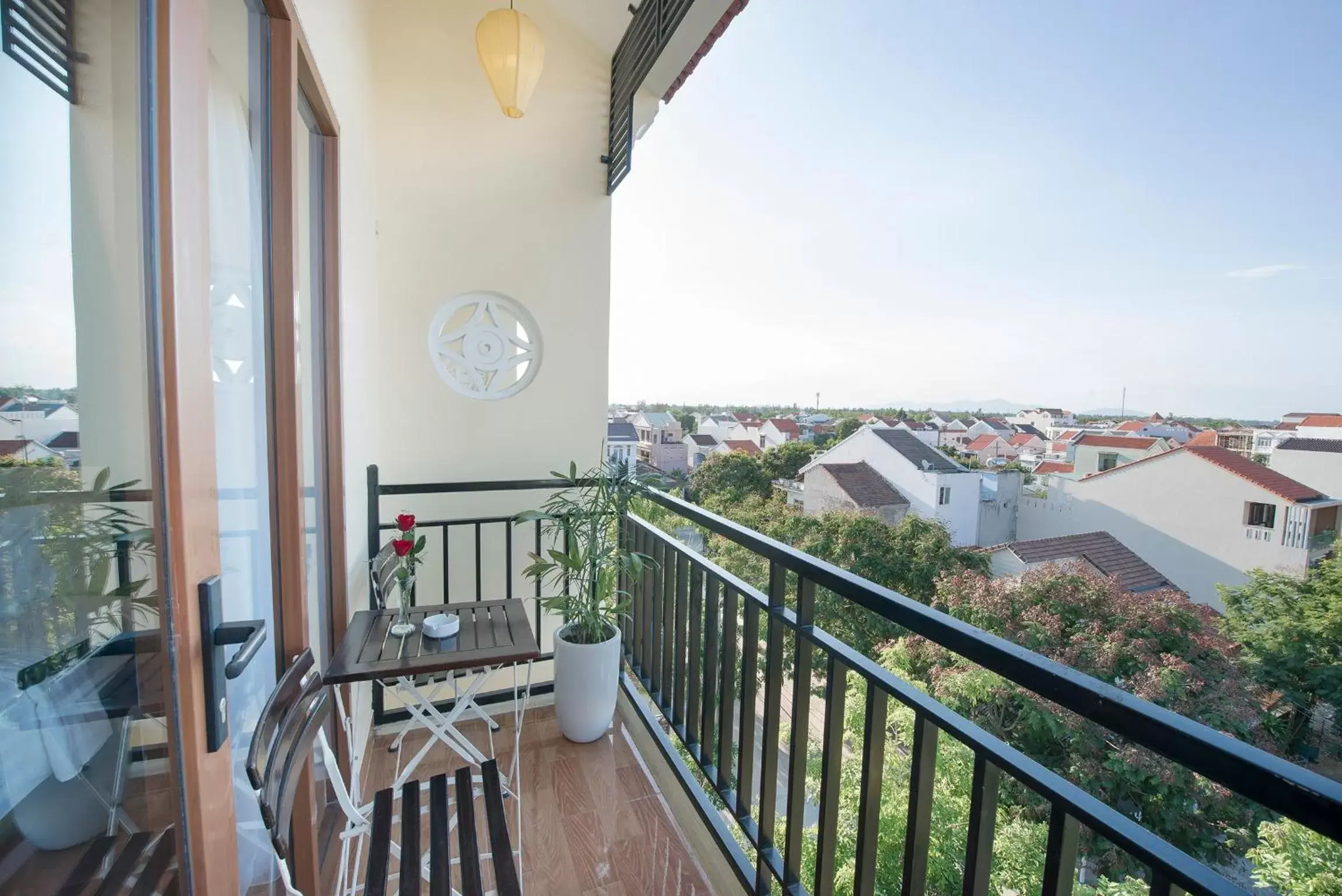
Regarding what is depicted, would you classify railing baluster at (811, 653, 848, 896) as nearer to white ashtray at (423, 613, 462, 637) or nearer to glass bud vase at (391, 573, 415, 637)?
white ashtray at (423, 613, 462, 637)

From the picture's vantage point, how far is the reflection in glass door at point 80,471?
54 cm

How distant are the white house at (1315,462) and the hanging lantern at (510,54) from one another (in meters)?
3.25

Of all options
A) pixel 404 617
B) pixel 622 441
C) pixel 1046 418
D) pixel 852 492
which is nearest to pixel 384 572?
pixel 404 617

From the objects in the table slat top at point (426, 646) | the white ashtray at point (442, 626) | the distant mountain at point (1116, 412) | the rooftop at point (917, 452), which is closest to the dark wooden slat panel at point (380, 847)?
the table slat top at point (426, 646)

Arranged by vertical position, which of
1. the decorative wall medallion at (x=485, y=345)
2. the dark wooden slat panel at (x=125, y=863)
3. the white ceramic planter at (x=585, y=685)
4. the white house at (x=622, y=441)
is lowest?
the white ceramic planter at (x=585, y=685)

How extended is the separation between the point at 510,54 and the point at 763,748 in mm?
2565

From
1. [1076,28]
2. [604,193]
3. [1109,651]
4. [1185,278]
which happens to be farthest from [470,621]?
[1076,28]

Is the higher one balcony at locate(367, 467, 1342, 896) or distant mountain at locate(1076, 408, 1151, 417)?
distant mountain at locate(1076, 408, 1151, 417)

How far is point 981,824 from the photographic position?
3.02 feet

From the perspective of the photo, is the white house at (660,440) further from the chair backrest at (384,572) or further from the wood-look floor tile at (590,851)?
the wood-look floor tile at (590,851)

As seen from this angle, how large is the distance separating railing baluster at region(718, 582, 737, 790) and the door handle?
48.5 inches

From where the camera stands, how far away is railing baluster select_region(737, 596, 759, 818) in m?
1.66

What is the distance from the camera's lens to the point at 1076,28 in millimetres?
3990

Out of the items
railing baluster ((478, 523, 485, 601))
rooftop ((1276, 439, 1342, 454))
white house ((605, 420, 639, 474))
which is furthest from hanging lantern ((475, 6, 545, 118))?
rooftop ((1276, 439, 1342, 454))
